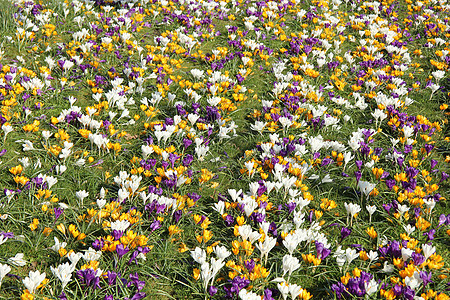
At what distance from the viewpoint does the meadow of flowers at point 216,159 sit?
382 cm

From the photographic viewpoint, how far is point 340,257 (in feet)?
13.0

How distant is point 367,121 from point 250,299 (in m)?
4.45

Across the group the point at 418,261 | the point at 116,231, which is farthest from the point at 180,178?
the point at 418,261

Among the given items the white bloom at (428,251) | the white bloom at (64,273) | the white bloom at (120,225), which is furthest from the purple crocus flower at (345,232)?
the white bloom at (64,273)

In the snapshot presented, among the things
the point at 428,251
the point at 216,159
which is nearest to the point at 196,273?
the point at 216,159

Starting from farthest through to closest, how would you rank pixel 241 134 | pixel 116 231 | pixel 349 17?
1. pixel 349 17
2. pixel 241 134
3. pixel 116 231

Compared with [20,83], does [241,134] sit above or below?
below

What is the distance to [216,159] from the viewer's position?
18.1 feet

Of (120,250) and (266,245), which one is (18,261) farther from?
(266,245)

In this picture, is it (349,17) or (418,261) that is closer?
(418,261)

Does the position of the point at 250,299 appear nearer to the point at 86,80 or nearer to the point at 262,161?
the point at 262,161

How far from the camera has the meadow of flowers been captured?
382cm

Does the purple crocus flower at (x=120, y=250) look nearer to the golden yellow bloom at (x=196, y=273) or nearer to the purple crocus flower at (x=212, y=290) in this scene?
the golden yellow bloom at (x=196, y=273)

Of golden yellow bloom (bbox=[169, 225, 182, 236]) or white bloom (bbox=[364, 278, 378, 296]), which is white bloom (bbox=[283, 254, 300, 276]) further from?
golden yellow bloom (bbox=[169, 225, 182, 236])
